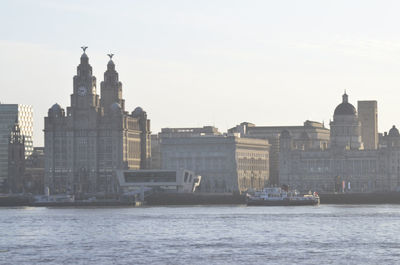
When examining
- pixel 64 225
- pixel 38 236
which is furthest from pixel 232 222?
pixel 38 236

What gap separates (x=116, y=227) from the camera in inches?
6964

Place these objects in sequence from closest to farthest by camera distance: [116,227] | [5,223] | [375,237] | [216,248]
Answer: [216,248]
[375,237]
[116,227]
[5,223]

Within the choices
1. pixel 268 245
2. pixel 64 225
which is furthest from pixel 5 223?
pixel 268 245

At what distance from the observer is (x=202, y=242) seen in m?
146

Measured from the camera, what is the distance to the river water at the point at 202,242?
125 m

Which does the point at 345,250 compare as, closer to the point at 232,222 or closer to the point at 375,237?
the point at 375,237

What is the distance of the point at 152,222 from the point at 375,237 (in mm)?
49646

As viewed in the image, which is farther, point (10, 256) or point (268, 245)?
point (268, 245)

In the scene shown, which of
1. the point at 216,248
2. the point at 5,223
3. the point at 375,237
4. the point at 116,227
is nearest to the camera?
the point at 216,248

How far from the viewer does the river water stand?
125 meters

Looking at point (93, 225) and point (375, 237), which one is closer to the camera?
point (375, 237)

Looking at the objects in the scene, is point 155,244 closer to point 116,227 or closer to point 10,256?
point 10,256

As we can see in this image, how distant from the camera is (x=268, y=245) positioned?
14088 cm

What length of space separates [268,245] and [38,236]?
32827 mm
